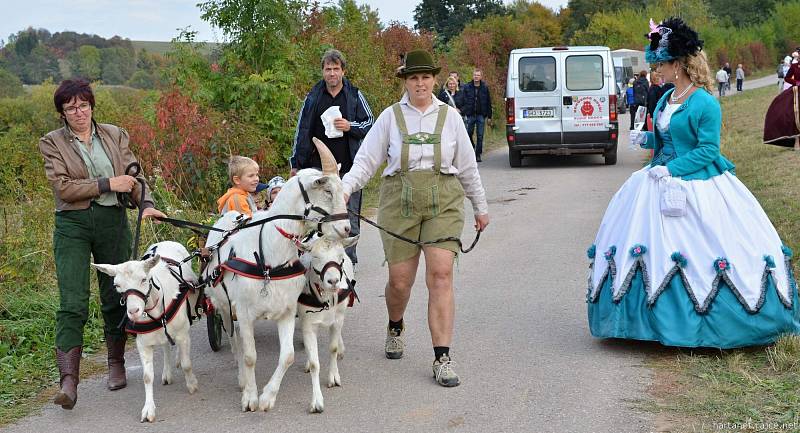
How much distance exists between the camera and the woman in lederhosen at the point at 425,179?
628 cm

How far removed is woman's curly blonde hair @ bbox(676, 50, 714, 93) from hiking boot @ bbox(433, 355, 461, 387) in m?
2.86

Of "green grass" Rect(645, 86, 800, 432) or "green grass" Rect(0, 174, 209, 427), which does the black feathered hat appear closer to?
"green grass" Rect(645, 86, 800, 432)

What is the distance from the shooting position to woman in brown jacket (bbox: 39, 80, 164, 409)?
6.11m

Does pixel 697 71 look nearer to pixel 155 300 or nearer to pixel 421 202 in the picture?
pixel 421 202


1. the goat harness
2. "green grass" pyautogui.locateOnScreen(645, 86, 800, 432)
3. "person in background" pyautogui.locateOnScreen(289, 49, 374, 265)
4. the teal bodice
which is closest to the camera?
"green grass" pyautogui.locateOnScreen(645, 86, 800, 432)

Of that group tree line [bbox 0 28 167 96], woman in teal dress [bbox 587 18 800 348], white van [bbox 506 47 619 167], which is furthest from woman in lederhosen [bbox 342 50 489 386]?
tree line [bbox 0 28 167 96]

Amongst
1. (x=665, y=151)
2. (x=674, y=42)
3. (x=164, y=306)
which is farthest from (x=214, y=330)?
(x=674, y=42)

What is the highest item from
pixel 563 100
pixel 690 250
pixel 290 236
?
pixel 563 100

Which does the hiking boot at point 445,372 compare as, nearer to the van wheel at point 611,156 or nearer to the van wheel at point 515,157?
the van wheel at point 515,157

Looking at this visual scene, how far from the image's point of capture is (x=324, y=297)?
603 cm

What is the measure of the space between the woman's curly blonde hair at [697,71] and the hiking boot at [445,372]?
9.39 feet

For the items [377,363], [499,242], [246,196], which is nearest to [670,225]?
[377,363]

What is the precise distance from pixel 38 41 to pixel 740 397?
248 ft

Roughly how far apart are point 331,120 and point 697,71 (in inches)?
131
